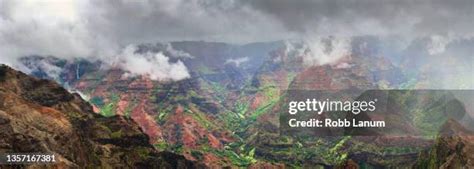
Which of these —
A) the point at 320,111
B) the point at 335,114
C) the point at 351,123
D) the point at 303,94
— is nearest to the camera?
the point at 320,111

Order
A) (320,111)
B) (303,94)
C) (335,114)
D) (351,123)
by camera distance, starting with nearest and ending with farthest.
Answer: (320,111) → (351,123) → (335,114) → (303,94)

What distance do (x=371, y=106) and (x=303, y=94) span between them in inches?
1355

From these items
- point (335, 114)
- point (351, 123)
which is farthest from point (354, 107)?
point (335, 114)

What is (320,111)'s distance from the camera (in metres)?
99.8

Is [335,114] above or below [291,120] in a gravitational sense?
above

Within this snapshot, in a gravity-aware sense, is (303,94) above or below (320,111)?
above

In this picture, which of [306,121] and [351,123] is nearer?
[306,121]

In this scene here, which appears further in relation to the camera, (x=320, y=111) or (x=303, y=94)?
(x=303, y=94)

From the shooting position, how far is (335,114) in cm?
12794

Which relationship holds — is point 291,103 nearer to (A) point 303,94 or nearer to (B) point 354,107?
(B) point 354,107

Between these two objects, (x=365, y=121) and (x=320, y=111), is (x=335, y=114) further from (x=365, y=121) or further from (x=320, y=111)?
(x=320, y=111)

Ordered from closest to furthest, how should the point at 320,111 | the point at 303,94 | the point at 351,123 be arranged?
the point at 320,111 < the point at 351,123 < the point at 303,94

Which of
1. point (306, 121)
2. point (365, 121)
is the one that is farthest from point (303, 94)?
point (306, 121)

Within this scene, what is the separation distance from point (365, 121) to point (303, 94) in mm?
20993
